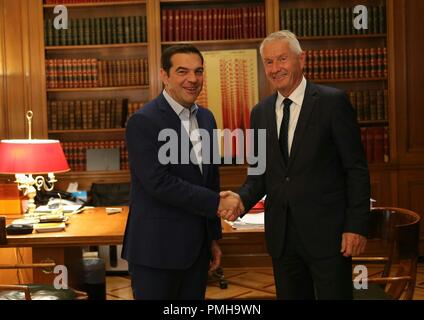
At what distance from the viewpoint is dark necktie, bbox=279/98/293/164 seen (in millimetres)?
2303

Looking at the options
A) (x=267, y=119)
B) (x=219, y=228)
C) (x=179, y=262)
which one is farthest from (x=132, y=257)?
(x=267, y=119)

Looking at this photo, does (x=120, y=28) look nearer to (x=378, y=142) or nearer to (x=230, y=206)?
(x=378, y=142)

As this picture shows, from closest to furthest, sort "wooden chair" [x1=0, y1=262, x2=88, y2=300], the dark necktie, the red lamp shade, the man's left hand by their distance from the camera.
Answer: the man's left hand
the dark necktie
"wooden chair" [x1=0, y1=262, x2=88, y2=300]
the red lamp shade

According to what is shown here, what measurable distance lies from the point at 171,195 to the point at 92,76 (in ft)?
11.5

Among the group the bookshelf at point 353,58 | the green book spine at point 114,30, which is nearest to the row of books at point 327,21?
the bookshelf at point 353,58

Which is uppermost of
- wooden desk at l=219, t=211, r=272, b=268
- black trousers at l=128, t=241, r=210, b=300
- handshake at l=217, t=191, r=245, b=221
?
handshake at l=217, t=191, r=245, b=221

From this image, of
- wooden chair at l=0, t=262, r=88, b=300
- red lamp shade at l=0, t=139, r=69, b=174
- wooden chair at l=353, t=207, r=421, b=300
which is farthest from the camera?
red lamp shade at l=0, t=139, r=69, b=174

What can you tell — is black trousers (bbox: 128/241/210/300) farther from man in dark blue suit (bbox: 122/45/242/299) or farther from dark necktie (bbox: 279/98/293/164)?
dark necktie (bbox: 279/98/293/164)

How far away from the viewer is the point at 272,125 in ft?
7.73

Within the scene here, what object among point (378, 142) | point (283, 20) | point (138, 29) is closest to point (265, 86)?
point (283, 20)

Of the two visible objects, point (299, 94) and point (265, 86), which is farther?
point (265, 86)

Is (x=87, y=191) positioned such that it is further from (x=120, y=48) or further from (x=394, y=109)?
(x=394, y=109)

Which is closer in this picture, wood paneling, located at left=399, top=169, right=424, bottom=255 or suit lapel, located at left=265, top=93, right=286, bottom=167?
suit lapel, located at left=265, top=93, right=286, bottom=167

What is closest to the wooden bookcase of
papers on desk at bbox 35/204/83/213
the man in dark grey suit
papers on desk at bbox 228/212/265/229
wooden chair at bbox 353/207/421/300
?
papers on desk at bbox 35/204/83/213
